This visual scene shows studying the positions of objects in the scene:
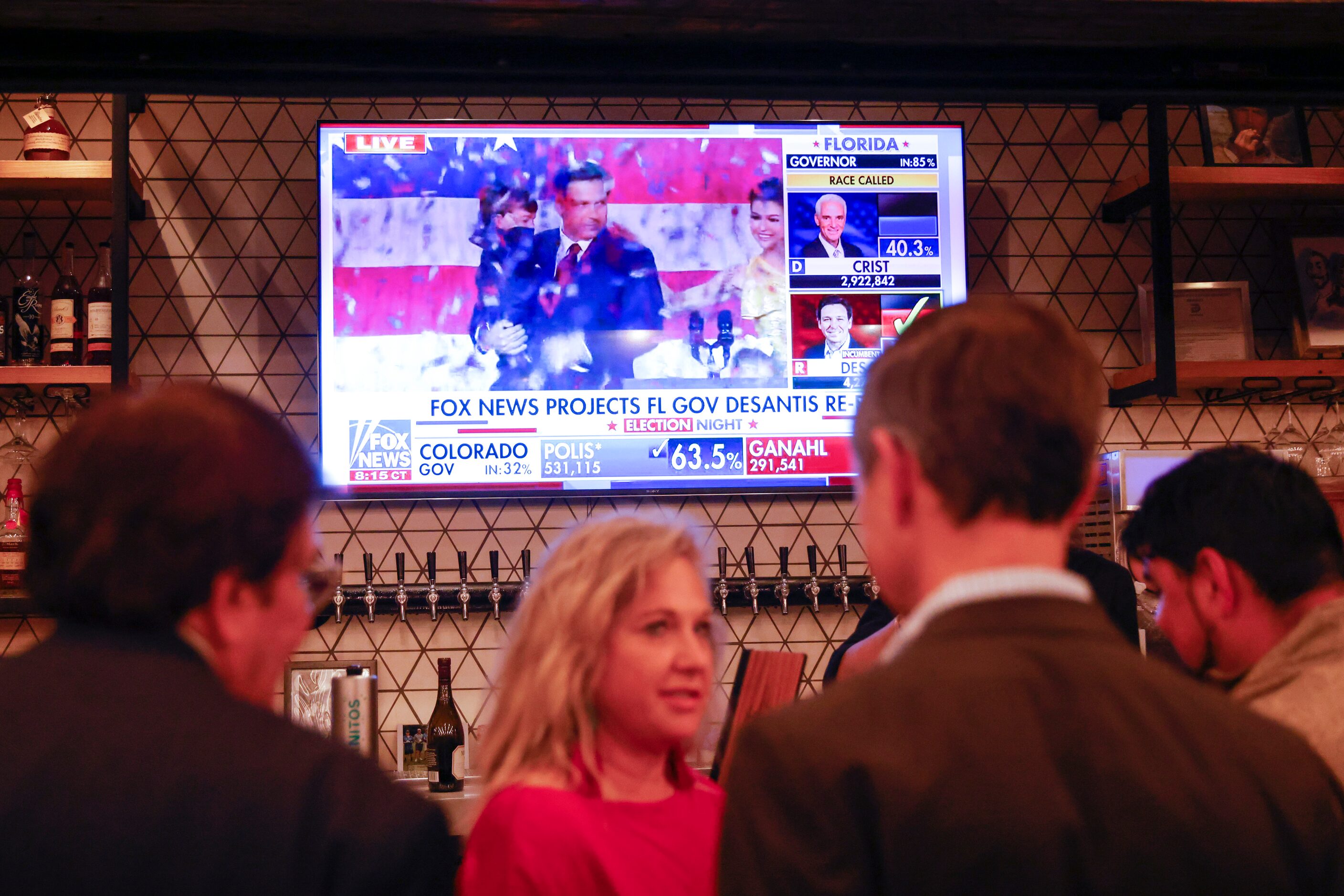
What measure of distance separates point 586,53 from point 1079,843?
855mm

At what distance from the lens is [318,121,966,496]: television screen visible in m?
3.18

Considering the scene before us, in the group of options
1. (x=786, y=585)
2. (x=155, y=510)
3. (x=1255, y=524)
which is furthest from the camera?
(x=786, y=585)

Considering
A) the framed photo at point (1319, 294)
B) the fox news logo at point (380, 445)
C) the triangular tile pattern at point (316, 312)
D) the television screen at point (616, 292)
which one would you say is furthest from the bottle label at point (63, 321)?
the framed photo at point (1319, 294)

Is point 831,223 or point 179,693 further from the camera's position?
point 831,223

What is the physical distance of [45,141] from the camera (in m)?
3.12

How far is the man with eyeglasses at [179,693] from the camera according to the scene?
790 millimetres

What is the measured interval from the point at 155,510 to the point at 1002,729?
62cm

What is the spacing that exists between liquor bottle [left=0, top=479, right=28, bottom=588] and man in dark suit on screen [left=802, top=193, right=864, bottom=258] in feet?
7.30

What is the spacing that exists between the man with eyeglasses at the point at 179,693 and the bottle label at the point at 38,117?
268 cm

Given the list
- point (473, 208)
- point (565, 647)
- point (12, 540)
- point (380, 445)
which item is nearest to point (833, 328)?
point (473, 208)

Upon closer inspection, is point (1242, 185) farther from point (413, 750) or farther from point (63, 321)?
point (63, 321)

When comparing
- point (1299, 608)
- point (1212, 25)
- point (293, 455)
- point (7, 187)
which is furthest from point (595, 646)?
point (7, 187)

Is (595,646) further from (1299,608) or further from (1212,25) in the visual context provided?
(1212,25)

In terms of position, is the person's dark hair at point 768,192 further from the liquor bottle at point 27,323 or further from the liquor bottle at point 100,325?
the liquor bottle at point 27,323
